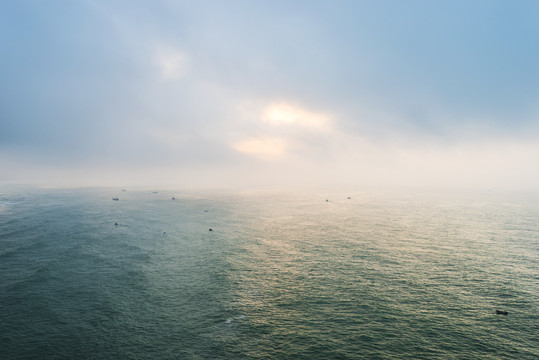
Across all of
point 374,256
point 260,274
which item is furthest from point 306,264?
point 374,256

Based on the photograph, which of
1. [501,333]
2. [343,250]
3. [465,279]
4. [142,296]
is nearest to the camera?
[501,333]

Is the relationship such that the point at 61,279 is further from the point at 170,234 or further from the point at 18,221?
the point at 18,221

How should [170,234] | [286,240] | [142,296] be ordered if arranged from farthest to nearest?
[170,234], [286,240], [142,296]

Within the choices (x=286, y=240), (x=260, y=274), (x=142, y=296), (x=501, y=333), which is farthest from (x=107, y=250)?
(x=501, y=333)

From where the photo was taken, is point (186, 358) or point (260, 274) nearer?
point (186, 358)

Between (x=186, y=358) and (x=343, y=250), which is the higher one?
(x=343, y=250)

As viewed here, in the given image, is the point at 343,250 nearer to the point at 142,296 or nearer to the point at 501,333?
the point at 501,333
